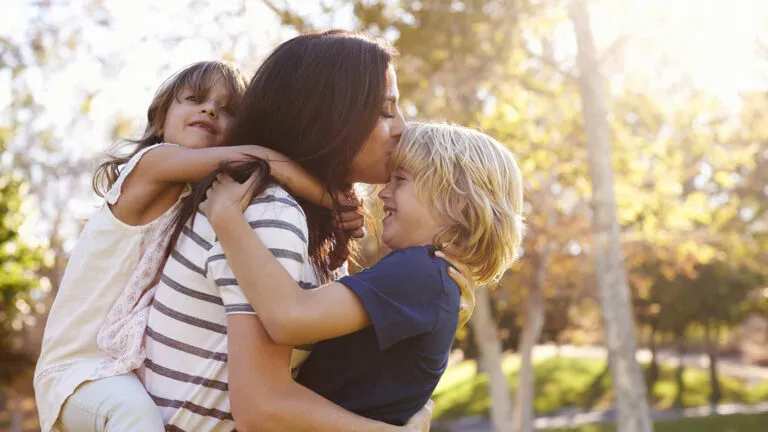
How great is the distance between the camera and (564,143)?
10578 millimetres

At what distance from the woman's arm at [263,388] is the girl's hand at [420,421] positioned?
0.26 m

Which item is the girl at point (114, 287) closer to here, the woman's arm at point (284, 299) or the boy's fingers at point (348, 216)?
the boy's fingers at point (348, 216)

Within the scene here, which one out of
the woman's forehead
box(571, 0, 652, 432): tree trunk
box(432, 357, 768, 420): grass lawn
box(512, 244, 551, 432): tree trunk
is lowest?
box(432, 357, 768, 420): grass lawn

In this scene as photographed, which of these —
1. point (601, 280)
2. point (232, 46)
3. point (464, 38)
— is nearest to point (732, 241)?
point (601, 280)

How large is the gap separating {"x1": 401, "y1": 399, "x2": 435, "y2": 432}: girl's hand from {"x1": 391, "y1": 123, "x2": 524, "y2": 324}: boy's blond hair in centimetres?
27

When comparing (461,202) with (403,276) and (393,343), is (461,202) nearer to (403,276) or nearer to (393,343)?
(403,276)

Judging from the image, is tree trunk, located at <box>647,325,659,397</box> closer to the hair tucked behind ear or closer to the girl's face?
the girl's face

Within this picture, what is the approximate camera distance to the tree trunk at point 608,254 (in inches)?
324

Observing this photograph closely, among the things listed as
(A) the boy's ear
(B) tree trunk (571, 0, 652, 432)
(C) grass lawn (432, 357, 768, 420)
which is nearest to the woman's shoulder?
(A) the boy's ear

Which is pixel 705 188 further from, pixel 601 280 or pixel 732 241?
pixel 601 280

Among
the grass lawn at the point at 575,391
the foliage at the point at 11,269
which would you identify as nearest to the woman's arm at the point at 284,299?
the foliage at the point at 11,269

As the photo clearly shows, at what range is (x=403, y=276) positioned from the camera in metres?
1.82

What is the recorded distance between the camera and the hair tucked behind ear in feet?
6.33

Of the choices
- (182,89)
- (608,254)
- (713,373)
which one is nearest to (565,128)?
(608,254)
